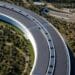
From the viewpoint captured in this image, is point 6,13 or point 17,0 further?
point 17,0

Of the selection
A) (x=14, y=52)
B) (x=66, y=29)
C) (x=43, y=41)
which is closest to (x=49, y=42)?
(x=43, y=41)

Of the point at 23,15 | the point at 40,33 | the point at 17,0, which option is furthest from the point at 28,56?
the point at 17,0

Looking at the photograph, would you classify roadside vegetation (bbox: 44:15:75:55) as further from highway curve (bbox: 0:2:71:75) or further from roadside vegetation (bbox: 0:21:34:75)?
roadside vegetation (bbox: 0:21:34:75)

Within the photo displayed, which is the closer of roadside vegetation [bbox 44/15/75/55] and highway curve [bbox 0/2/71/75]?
highway curve [bbox 0/2/71/75]

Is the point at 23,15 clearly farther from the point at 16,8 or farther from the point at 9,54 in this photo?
the point at 9,54

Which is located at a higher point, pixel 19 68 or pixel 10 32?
pixel 10 32

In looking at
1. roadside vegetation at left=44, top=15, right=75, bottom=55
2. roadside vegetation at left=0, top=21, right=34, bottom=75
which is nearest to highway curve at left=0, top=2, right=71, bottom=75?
roadside vegetation at left=0, top=21, right=34, bottom=75

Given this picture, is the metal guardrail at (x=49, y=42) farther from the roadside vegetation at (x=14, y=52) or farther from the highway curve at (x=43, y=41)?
the roadside vegetation at (x=14, y=52)
